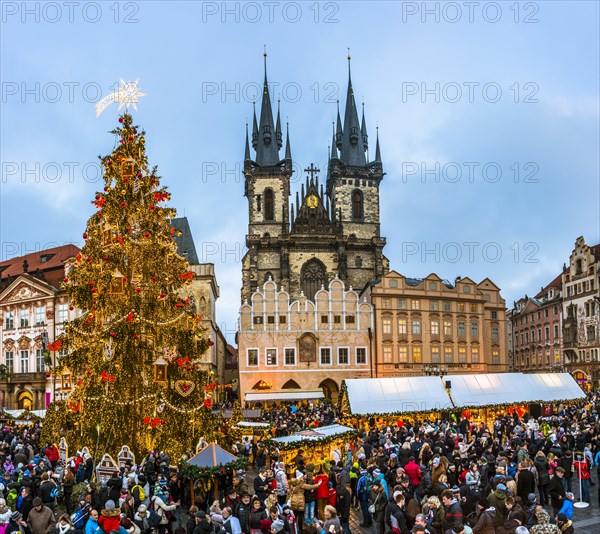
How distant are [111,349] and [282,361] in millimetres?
35234

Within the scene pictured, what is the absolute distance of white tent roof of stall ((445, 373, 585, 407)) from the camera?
36.5 m

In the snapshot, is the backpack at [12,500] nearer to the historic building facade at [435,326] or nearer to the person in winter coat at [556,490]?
the person in winter coat at [556,490]

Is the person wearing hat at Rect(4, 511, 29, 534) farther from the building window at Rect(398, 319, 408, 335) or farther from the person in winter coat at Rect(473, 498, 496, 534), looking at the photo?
the building window at Rect(398, 319, 408, 335)

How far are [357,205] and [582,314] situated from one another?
25539mm

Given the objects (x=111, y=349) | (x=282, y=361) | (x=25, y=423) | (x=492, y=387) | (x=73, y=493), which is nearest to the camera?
(x=73, y=493)

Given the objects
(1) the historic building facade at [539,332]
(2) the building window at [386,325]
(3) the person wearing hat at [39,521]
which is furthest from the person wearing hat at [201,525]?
(1) the historic building facade at [539,332]

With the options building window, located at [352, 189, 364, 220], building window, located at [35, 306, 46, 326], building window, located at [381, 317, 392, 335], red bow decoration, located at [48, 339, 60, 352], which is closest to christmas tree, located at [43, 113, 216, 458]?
→ red bow decoration, located at [48, 339, 60, 352]

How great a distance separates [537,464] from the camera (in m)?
15.8

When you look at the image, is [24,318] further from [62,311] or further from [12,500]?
[12,500]

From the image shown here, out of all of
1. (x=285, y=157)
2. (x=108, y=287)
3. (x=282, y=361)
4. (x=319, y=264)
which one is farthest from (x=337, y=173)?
(x=108, y=287)

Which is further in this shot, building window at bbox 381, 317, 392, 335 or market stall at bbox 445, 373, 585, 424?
building window at bbox 381, 317, 392, 335

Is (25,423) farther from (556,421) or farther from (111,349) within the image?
(556,421)

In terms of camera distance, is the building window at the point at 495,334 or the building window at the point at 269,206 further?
the building window at the point at 269,206

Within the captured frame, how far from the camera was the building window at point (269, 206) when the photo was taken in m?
72.8
